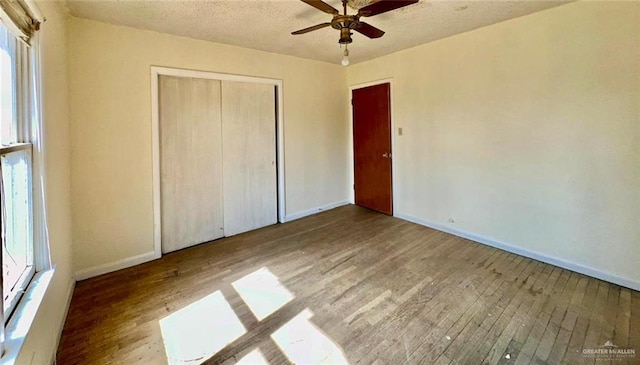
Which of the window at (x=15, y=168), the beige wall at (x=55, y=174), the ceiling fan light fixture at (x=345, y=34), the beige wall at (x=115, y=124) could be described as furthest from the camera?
the beige wall at (x=115, y=124)

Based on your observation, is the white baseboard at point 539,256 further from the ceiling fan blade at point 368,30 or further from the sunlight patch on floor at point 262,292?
the ceiling fan blade at point 368,30

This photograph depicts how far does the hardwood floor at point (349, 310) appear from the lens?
69.7 inches

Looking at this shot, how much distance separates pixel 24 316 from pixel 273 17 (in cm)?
287

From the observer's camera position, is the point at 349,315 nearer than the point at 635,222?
Yes

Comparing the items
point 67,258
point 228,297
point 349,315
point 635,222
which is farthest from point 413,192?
point 67,258

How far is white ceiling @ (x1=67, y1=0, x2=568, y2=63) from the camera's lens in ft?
8.17

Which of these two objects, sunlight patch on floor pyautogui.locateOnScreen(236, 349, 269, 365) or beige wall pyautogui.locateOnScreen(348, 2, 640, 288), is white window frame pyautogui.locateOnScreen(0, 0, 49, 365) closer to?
sunlight patch on floor pyautogui.locateOnScreen(236, 349, 269, 365)

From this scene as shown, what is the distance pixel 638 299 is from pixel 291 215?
3.77 metres

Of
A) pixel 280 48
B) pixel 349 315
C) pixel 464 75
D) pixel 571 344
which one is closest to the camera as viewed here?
pixel 571 344

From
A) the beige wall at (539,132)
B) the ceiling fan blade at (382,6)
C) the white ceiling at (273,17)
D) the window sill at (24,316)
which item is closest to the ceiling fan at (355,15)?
the ceiling fan blade at (382,6)

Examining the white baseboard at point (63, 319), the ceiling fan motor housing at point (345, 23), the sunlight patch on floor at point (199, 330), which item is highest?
the ceiling fan motor housing at point (345, 23)

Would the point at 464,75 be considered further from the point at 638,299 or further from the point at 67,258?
the point at 67,258

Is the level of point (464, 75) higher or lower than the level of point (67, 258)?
higher

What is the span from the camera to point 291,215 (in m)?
→ 4.45
